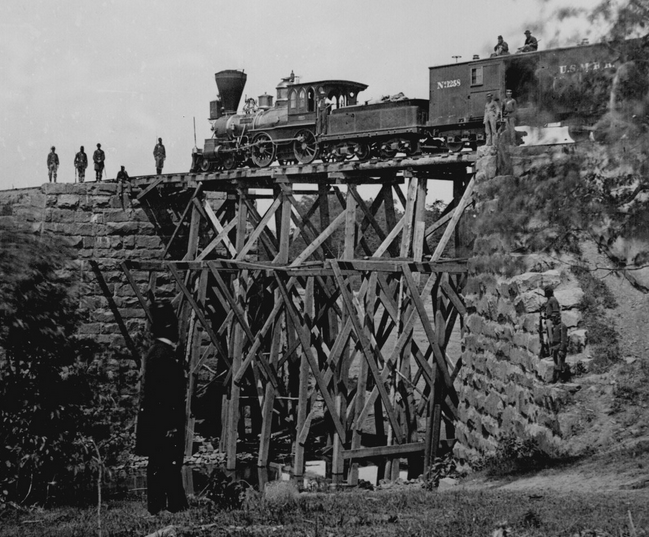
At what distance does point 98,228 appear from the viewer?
65.4 ft

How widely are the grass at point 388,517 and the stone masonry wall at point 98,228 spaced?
11.1m

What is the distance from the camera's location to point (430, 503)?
825 centimetres

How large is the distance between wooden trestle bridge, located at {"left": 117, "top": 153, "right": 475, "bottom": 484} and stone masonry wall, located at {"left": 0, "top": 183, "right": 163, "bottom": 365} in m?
0.56

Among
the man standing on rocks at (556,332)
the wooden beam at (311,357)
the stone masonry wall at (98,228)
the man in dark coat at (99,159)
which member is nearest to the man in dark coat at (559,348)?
the man standing on rocks at (556,332)

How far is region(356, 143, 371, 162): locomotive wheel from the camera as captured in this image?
17.4 m

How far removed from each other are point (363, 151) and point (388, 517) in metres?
10.5

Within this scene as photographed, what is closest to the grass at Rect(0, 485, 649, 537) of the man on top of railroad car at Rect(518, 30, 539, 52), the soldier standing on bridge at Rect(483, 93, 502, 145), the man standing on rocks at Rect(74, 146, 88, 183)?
the soldier standing on bridge at Rect(483, 93, 502, 145)

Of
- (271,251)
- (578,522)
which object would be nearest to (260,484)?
(271,251)

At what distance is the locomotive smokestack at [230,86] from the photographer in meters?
22.7

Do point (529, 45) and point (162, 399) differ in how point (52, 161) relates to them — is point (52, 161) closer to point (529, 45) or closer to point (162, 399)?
point (529, 45)

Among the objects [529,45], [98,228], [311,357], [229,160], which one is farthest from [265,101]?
[311,357]

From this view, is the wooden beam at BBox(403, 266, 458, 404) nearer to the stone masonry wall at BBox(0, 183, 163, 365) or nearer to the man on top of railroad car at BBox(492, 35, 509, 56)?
the man on top of railroad car at BBox(492, 35, 509, 56)

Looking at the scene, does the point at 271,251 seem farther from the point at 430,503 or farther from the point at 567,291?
the point at 430,503

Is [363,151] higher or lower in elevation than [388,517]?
higher
